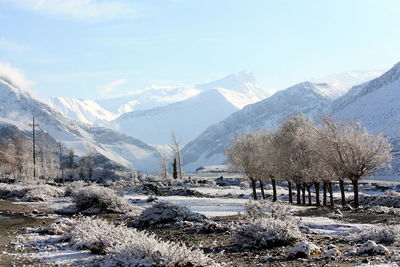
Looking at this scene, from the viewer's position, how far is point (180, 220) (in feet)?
74.1

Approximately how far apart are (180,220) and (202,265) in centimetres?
1152

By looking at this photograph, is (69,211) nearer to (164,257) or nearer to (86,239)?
(86,239)

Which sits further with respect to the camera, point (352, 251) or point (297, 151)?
point (297, 151)

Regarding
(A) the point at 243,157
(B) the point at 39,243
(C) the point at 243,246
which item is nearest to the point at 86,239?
(B) the point at 39,243

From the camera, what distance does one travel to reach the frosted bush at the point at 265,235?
14.9 metres

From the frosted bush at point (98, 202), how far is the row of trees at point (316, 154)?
728 inches

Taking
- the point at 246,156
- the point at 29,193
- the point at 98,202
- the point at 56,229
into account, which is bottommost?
the point at 56,229

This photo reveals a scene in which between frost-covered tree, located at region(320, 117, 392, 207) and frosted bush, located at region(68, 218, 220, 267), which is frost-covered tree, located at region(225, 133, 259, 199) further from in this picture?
frosted bush, located at region(68, 218, 220, 267)

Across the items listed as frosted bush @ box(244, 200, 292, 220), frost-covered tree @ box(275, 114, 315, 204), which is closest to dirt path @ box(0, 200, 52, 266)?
frosted bush @ box(244, 200, 292, 220)

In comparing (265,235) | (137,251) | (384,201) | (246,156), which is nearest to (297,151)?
(384,201)

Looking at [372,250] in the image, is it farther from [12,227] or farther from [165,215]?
[12,227]

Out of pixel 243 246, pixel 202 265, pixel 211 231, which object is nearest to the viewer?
pixel 202 265

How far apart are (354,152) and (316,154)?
502 centimetres

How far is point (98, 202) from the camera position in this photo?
29.7 m
